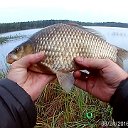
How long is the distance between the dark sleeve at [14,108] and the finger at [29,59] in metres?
0.26

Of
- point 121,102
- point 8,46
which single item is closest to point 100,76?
point 121,102

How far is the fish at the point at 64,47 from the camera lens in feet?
7.84

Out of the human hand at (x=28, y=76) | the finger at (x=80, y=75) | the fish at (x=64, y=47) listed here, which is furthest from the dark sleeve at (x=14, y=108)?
the finger at (x=80, y=75)

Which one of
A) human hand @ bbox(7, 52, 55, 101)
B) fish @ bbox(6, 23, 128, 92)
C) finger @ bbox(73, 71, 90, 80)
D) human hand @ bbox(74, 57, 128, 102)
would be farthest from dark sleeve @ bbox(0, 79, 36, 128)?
finger @ bbox(73, 71, 90, 80)

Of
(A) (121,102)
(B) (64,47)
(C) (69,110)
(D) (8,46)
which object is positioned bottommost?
(D) (8,46)

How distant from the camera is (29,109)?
7.08 ft

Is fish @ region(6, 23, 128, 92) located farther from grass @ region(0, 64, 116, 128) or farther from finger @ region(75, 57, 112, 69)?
grass @ region(0, 64, 116, 128)

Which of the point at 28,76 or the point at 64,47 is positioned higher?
the point at 64,47

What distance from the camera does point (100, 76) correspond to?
2.76m

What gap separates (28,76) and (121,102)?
2.36 feet

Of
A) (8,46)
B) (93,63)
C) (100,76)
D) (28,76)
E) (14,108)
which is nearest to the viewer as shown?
(14,108)

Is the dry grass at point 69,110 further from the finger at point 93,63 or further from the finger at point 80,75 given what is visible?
the finger at point 93,63

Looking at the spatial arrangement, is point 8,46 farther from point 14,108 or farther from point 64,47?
point 14,108

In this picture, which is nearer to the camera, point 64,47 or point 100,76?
point 64,47
